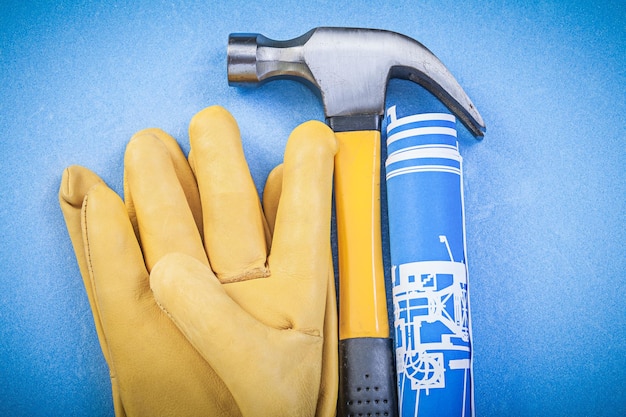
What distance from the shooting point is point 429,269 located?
105 cm

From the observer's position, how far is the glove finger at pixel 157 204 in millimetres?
1025

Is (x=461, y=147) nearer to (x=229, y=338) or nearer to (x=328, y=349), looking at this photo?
(x=328, y=349)

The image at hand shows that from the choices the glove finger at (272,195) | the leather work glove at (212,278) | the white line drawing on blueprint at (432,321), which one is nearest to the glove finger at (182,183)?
the leather work glove at (212,278)

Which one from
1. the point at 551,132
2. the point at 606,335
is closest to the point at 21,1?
the point at 551,132

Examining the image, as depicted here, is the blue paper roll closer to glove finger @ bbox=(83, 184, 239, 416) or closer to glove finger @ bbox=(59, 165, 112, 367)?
glove finger @ bbox=(83, 184, 239, 416)

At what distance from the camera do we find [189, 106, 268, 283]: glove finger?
1033 mm

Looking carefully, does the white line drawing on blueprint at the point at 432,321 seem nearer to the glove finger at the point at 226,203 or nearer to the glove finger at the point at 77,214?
the glove finger at the point at 226,203

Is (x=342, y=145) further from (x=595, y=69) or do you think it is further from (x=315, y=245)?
(x=595, y=69)

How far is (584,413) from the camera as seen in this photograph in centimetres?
115

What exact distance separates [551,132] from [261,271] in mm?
693

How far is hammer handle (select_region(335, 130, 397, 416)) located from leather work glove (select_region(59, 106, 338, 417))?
0.10ft

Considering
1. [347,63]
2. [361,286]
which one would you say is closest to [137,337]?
[361,286]

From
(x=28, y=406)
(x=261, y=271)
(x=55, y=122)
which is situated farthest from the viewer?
(x=55, y=122)

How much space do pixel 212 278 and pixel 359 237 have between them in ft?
1.04
